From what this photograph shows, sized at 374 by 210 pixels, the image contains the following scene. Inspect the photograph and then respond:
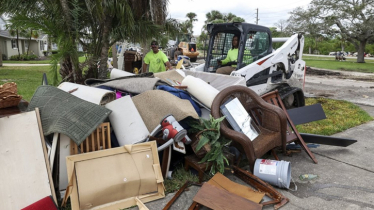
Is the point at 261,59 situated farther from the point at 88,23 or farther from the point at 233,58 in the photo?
the point at 88,23

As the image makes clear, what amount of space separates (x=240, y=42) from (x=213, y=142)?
112 inches

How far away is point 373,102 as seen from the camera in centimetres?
853

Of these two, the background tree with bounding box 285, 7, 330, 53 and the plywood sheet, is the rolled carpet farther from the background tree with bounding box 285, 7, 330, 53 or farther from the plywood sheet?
the background tree with bounding box 285, 7, 330, 53

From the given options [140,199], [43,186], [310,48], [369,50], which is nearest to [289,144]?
[140,199]

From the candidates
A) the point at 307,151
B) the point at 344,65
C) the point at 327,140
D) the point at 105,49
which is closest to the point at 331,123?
the point at 327,140

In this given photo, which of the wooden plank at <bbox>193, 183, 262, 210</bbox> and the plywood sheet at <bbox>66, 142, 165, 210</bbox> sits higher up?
the plywood sheet at <bbox>66, 142, 165, 210</bbox>

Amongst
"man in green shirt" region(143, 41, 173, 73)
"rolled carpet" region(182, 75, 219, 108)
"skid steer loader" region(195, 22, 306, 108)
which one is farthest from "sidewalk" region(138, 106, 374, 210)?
"man in green shirt" region(143, 41, 173, 73)

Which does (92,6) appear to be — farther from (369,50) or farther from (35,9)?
(369,50)

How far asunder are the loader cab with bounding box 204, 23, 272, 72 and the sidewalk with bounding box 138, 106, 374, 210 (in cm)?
228

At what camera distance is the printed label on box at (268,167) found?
3.44m

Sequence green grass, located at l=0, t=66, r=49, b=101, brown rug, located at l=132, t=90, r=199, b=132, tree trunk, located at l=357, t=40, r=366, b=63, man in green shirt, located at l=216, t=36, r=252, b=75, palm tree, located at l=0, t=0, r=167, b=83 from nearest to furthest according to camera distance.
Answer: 1. brown rug, located at l=132, t=90, r=199, b=132
2. palm tree, located at l=0, t=0, r=167, b=83
3. man in green shirt, located at l=216, t=36, r=252, b=75
4. green grass, located at l=0, t=66, r=49, b=101
5. tree trunk, located at l=357, t=40, r=366, b=63

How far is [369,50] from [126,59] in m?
49.2

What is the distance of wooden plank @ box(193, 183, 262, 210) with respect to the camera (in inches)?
112

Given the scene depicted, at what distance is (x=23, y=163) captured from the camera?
2908 millimetres
